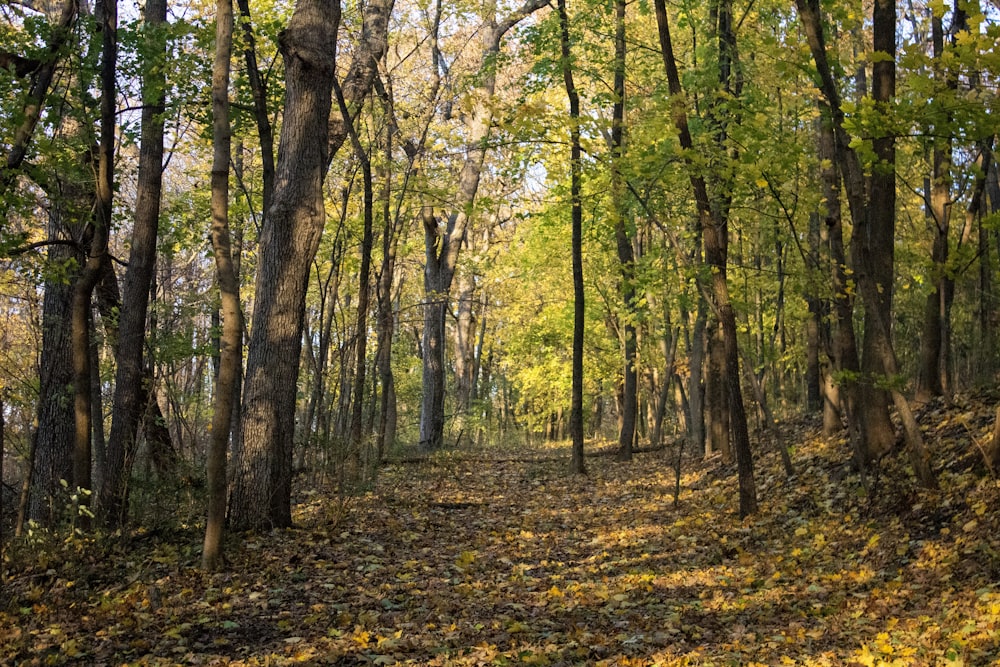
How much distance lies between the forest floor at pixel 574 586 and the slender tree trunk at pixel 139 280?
4.52 ft

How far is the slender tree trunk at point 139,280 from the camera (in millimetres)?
9023

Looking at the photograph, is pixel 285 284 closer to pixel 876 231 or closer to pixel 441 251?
pixel 876 231

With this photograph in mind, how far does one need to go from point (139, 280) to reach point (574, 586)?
6.38 meters

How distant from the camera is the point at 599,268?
23.2m

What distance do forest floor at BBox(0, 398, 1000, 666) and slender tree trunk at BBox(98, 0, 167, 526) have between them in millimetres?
1377

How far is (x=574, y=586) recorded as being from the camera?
7.29 m

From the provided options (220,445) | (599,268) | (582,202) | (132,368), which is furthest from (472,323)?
(220,445)

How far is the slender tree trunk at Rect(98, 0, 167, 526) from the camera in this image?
902 centimetres

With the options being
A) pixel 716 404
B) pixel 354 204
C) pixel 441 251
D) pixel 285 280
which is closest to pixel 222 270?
pixel 285 280

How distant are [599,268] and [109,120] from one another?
636 inches

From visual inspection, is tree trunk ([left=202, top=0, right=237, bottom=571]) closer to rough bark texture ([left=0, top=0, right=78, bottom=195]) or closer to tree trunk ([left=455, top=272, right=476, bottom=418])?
rough bark texture ([left=0, top=0, right=78, bottom=195])

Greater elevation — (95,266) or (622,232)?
(622,232)

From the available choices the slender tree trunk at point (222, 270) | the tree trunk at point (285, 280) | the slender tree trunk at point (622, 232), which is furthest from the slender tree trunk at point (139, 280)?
the slender tree trunk at point (622, 232)

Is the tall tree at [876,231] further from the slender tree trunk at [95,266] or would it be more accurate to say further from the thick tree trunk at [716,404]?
the slender tree trunk at [95,266]
